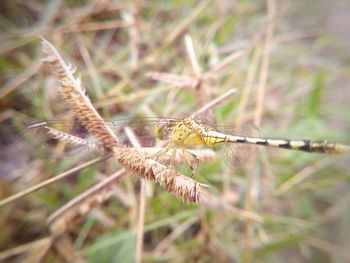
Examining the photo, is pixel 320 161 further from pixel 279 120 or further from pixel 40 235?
pixel 40 235

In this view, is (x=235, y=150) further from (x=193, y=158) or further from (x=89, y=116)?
A: (x=89, y=116)

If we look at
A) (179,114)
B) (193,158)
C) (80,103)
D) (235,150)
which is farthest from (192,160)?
(179,114)

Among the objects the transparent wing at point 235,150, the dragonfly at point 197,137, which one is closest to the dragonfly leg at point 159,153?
the dragonfly at point 197,137

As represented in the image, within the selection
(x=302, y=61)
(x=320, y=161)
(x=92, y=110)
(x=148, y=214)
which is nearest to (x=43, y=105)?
(x=148, y=214)

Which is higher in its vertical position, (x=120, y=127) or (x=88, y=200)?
(x=120, y=127)

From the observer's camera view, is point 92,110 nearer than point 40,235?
Yes

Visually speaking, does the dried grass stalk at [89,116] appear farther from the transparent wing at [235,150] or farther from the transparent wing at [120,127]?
the transparent wing at [235,150]
